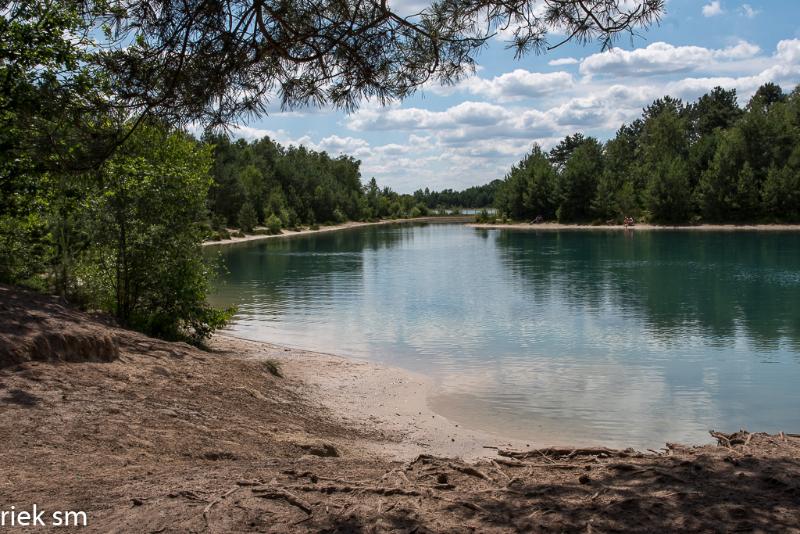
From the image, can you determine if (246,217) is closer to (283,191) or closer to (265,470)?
(283,191)

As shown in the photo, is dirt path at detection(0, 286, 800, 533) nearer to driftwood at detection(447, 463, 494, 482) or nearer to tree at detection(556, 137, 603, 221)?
driftwood at detection(447, 463, 494, 482)

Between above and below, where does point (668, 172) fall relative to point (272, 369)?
above

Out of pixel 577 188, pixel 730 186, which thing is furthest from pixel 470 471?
pixel 577 188

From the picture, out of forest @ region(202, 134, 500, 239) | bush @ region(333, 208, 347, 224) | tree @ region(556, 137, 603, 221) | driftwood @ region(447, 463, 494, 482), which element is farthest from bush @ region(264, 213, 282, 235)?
driftwood @ region(447, 463, 494, 482)

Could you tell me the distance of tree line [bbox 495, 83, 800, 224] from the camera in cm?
8219

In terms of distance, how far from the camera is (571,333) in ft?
70.1

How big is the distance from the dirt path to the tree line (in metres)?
82.9

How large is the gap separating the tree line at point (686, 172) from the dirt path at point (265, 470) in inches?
3264

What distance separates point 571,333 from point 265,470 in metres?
16.6

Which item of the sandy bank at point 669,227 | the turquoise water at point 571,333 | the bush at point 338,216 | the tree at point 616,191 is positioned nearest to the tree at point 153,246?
the turquoise water at point 571,333

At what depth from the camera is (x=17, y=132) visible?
30.3 ft

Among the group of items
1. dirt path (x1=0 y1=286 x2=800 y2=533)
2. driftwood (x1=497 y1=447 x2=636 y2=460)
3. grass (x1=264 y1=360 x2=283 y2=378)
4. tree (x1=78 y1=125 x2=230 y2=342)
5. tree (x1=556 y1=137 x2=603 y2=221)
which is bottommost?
grass (x1=264 y1=360 x2=283 y2=378)

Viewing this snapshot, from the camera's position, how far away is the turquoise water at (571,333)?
12961mm

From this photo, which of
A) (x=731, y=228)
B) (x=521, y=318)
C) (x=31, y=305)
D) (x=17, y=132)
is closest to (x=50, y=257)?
(x=31, y=305)
